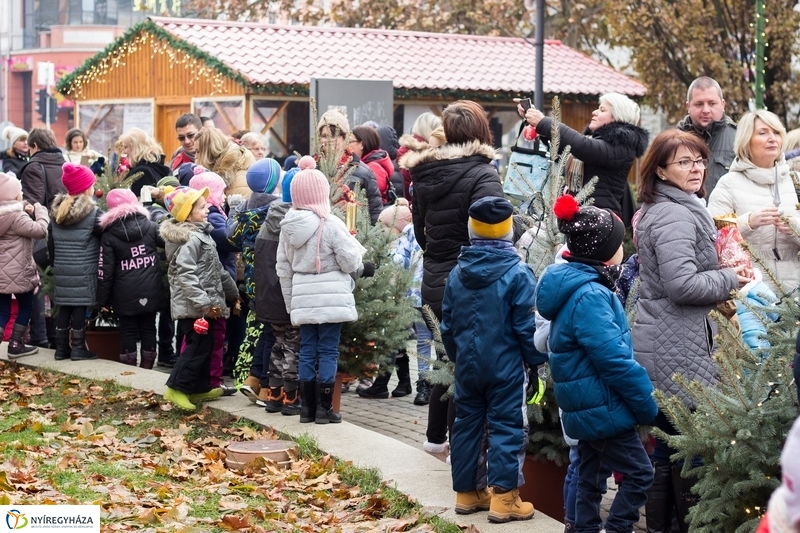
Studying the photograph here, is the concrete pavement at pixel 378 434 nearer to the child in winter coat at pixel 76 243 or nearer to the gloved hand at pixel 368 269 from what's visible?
the child in winter coat at pixel 76 243

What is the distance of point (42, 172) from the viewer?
41.3 ft

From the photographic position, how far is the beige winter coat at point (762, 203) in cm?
701

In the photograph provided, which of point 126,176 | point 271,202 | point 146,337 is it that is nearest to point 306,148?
point 126,176

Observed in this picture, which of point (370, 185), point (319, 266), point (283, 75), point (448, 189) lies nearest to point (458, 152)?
point (448, 189)

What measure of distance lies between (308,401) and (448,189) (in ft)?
6.13

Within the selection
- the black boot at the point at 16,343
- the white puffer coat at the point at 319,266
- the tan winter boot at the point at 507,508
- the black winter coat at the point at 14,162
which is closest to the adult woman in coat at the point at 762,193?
the tan winter boot at the point at 507,508

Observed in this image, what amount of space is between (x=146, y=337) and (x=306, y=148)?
13386 mm

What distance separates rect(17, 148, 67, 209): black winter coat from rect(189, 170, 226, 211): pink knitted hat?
3.42m

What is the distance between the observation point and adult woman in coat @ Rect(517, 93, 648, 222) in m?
7.71

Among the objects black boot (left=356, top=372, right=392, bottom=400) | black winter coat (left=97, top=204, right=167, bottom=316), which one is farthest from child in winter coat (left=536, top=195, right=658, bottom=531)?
black winter coat (left=97, top=204, right=167, bottom=316)

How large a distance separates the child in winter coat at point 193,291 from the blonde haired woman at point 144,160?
3.01 m

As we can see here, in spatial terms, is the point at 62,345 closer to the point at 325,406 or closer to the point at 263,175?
the point at 263,175

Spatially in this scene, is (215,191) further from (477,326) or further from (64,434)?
(477,326)

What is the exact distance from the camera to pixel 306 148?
78.6 ft
